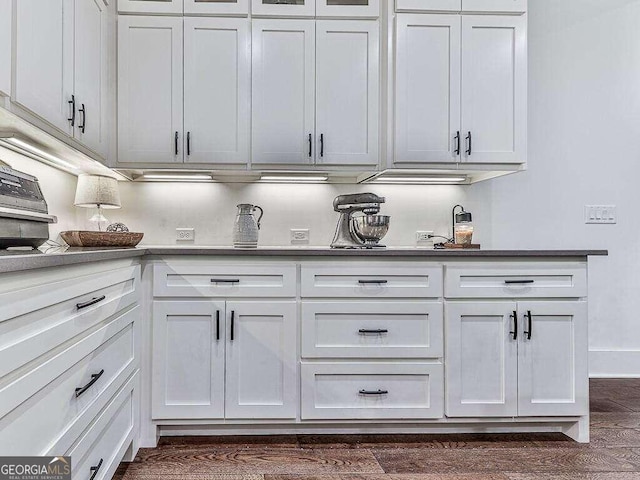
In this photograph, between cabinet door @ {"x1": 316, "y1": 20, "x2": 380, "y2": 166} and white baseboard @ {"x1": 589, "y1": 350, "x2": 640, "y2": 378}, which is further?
white baseboard @ {"x1": 589, "y1": 350, "x2": 640, "y2": 378}

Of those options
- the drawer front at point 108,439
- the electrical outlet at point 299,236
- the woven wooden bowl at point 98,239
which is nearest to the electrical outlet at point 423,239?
the electrical outlet at point 299,236

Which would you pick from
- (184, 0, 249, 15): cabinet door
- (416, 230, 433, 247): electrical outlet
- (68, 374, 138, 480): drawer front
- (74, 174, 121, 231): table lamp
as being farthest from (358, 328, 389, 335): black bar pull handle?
(184, 0, 249, 15): cabinet door

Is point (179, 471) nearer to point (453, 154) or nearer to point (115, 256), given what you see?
point (115, 256)

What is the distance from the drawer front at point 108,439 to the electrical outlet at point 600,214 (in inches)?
113

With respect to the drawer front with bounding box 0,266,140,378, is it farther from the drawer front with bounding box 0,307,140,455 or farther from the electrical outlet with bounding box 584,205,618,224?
the electrical outlet with bounding box 584,205,618,224

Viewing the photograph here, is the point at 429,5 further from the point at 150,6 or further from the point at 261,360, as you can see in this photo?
the point at 261,360

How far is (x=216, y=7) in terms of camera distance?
2443mm

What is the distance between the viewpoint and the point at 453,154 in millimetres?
2527

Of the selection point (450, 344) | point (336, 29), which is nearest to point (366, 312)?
point (450, 344)

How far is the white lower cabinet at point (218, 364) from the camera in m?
2.08

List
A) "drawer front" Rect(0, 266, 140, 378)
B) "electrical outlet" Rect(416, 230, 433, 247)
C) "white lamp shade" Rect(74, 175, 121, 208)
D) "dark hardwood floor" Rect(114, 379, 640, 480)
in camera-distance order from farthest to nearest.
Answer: "electrical outlet" Rect(416, 230, 433, 247) < "white lamp shade" Rect(74, 175, 121, 208) < "dark hardwood floor" Rect(114, 379, 640, 480) < "drawer front" Rect(0, 266, 140, 378)

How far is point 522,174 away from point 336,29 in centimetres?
150

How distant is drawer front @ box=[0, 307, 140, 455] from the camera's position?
3.14 ft

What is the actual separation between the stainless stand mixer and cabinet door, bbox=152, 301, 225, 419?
0.79 m
